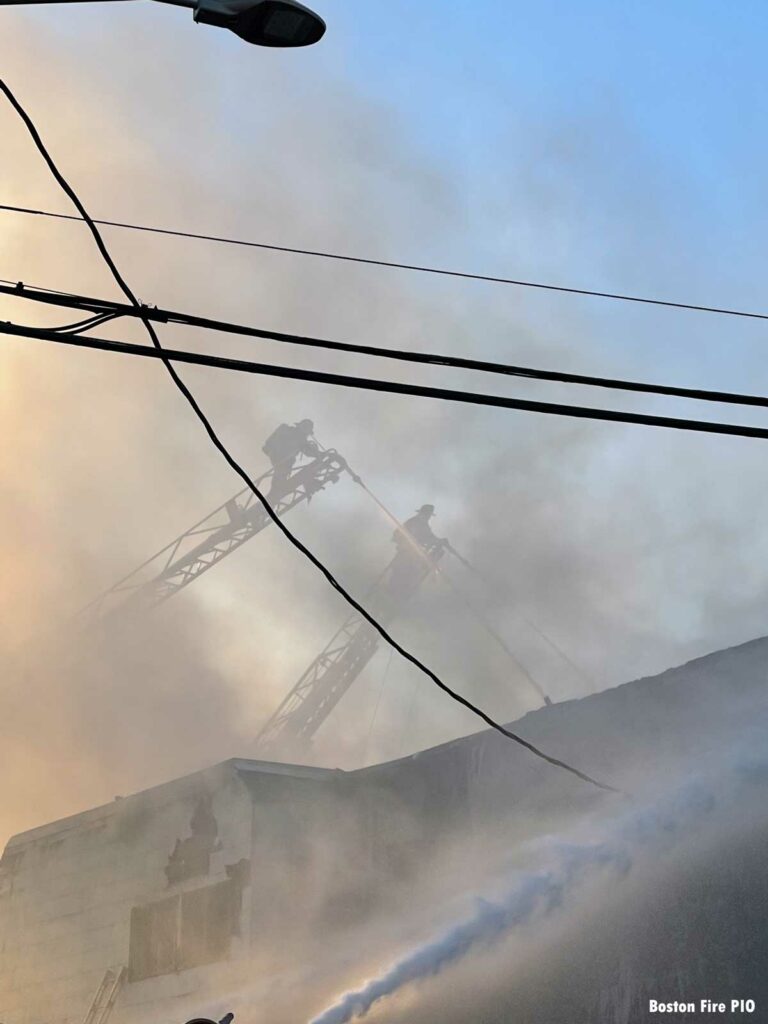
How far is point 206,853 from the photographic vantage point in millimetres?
19672

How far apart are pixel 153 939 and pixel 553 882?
8.80m

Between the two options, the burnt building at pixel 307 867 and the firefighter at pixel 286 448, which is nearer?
the burnt building at pixel 307 867

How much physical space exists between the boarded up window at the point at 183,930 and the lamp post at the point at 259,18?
16.1 m

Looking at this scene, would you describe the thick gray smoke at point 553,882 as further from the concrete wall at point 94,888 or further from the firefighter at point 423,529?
the firefighter at point 423,529

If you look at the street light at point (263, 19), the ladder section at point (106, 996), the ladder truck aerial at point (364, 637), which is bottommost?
the ladder section at point (106, 996)

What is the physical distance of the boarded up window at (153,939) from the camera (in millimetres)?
19859

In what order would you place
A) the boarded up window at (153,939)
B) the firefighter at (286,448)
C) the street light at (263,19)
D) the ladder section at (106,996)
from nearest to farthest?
1. the street light at (263,19)
2. the boarded up window at (153,939)
3. the ladder section at (106,996)
4. the firefighter at (286,448)

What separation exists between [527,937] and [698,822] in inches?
107

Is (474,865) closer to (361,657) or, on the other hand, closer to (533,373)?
(533,373)

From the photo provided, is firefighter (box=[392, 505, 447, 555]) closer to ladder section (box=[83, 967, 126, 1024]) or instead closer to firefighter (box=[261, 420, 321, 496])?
firefighter (box=[261, 420, 321, 496])

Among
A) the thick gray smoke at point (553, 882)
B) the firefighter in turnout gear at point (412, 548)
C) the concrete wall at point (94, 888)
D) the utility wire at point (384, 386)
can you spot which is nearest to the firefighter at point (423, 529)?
the firefighter in turnout gear at point (412, 548)

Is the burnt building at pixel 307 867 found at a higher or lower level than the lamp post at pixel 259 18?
lower

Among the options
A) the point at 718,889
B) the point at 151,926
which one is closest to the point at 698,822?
the point at 718,889

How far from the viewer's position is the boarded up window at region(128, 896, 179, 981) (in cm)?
1986
